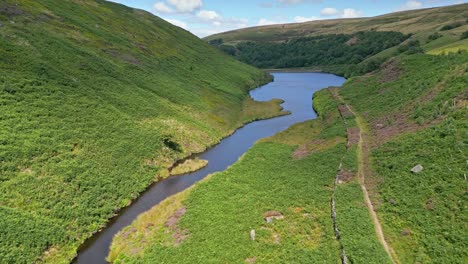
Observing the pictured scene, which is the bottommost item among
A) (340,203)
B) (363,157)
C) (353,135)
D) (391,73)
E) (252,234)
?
(252,234)

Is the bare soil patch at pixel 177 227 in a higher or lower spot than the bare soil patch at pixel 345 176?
lower

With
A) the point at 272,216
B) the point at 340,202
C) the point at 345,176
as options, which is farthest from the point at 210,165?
the point at 340,202

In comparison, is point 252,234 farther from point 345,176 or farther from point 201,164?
point 201,164

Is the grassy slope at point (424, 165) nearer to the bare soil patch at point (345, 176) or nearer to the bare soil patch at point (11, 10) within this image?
the bare soil patch at point (345, 176)

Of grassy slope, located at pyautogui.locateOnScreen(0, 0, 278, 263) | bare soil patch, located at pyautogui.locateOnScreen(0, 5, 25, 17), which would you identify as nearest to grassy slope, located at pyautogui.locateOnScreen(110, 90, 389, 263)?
grassy slope, located at pyautogui.locateOnScreen(0, 0, 278, 263)

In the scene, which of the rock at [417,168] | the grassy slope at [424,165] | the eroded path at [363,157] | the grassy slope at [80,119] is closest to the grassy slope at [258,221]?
the eroded path at [363,157]

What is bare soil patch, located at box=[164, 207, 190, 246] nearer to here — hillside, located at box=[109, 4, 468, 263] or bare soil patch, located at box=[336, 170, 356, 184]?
hillside, located at box=[109, 4, 468, 263]
